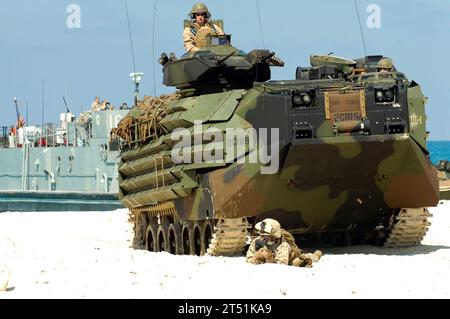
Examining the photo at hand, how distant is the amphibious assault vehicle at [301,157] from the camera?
19.0 m

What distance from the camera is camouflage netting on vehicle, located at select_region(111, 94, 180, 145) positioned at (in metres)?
22.2

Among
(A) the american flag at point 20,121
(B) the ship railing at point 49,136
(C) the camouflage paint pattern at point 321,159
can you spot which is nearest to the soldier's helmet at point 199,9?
(C) the camouflage paint pattern at point 321,159

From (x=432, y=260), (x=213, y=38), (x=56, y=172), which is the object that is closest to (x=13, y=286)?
(x=432, y=260)

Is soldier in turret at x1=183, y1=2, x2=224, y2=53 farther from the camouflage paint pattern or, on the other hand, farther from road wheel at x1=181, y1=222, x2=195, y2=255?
road wheel at x1=181, y1=222, x2=195, y2=255

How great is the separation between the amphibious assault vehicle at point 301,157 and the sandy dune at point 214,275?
0.68 metres

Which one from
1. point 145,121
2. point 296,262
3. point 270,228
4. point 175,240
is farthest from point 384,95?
point 145,121

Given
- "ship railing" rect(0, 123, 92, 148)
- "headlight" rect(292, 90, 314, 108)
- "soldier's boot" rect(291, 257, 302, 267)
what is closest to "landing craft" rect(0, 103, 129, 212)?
"ship railing" rect(0, 123, 92, 148)

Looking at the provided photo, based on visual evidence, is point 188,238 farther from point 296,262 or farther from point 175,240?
point 296,262

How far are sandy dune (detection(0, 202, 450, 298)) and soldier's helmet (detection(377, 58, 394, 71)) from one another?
114 inches

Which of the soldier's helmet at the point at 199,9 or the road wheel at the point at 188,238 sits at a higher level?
the soldier's helmet at the point at 199,9

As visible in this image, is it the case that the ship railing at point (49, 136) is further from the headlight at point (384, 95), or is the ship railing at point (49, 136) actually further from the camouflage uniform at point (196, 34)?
the headlight at point (384, 95)

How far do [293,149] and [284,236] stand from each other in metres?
1.38
